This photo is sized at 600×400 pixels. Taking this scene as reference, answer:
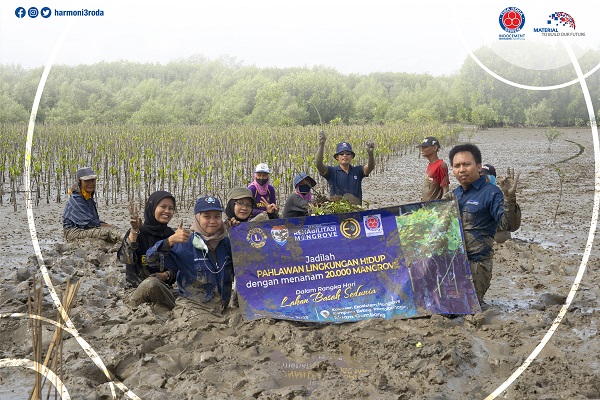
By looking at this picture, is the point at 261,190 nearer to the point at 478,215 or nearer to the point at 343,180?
the point at 343,180

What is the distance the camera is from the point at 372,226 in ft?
18.7

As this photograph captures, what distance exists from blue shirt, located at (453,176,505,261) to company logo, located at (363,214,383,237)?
2.57ft

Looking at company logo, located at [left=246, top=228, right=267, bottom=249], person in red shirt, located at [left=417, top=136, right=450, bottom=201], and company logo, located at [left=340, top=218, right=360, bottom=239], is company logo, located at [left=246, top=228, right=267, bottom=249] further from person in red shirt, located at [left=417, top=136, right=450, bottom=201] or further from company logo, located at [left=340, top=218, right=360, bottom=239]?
person in red shirt, located at [left=417, top=136, right=450, bottom=201]

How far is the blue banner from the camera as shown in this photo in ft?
18.2

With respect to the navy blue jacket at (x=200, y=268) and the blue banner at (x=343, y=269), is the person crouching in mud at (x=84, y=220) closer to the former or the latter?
the navy blue jacket at (x=200, y=268)

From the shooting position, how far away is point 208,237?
5.61 metres

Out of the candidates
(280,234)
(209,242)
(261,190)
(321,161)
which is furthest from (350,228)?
(321,161)

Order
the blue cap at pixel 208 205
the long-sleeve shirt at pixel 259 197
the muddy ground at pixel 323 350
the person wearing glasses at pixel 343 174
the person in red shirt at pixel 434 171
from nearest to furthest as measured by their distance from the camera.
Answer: the muddy ground at pixel 323 350 < the blue cap at pixel 208 205 < the long-sleeve shirt at pixel 259 197 < the person in red shirt at pixel 434 171 < the person wearing glasses at pixel 343 174

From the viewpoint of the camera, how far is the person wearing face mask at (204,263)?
551cm

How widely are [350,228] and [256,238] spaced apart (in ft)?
A: 2.81

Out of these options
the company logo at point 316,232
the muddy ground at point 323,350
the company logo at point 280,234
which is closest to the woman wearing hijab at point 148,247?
the muddy ground at point 323,350

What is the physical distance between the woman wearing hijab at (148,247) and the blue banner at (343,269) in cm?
75

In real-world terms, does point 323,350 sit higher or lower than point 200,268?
lower

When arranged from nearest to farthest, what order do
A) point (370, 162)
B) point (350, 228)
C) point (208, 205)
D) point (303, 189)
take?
point (208, 205), point (350, 228), point (303, 189), point (370, 162)
